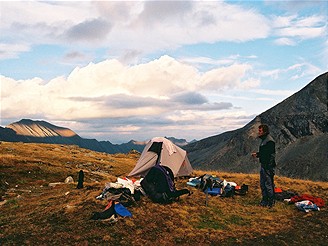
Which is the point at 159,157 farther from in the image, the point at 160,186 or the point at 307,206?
the point at 307,206

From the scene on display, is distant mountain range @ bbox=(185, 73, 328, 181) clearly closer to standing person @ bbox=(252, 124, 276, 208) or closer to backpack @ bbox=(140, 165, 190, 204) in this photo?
standing person @ bbox=(252, 124, 276, 208)

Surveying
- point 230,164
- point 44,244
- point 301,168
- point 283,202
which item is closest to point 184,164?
point 283,202

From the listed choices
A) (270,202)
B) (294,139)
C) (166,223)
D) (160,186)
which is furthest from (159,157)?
(294,139)

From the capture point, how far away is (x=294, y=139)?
137375 millimetres

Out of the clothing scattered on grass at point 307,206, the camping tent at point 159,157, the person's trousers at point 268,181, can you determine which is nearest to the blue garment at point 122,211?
the person's trousers at point 268,181

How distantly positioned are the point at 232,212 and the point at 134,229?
5506mm

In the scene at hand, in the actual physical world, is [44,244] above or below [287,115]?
below

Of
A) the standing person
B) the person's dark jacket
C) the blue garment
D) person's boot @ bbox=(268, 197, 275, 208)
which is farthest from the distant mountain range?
the blue garment

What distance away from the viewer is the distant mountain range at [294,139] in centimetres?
11275

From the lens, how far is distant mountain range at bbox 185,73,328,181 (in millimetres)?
112750

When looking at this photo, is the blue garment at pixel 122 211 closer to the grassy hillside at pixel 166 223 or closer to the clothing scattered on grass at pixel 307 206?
the grassy hillside at pixel 166 223

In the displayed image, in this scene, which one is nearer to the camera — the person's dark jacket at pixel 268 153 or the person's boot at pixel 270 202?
the person's dark jacket at pixel 268 153

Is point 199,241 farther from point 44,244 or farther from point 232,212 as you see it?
point 44,244

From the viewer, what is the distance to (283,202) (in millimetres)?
17875
